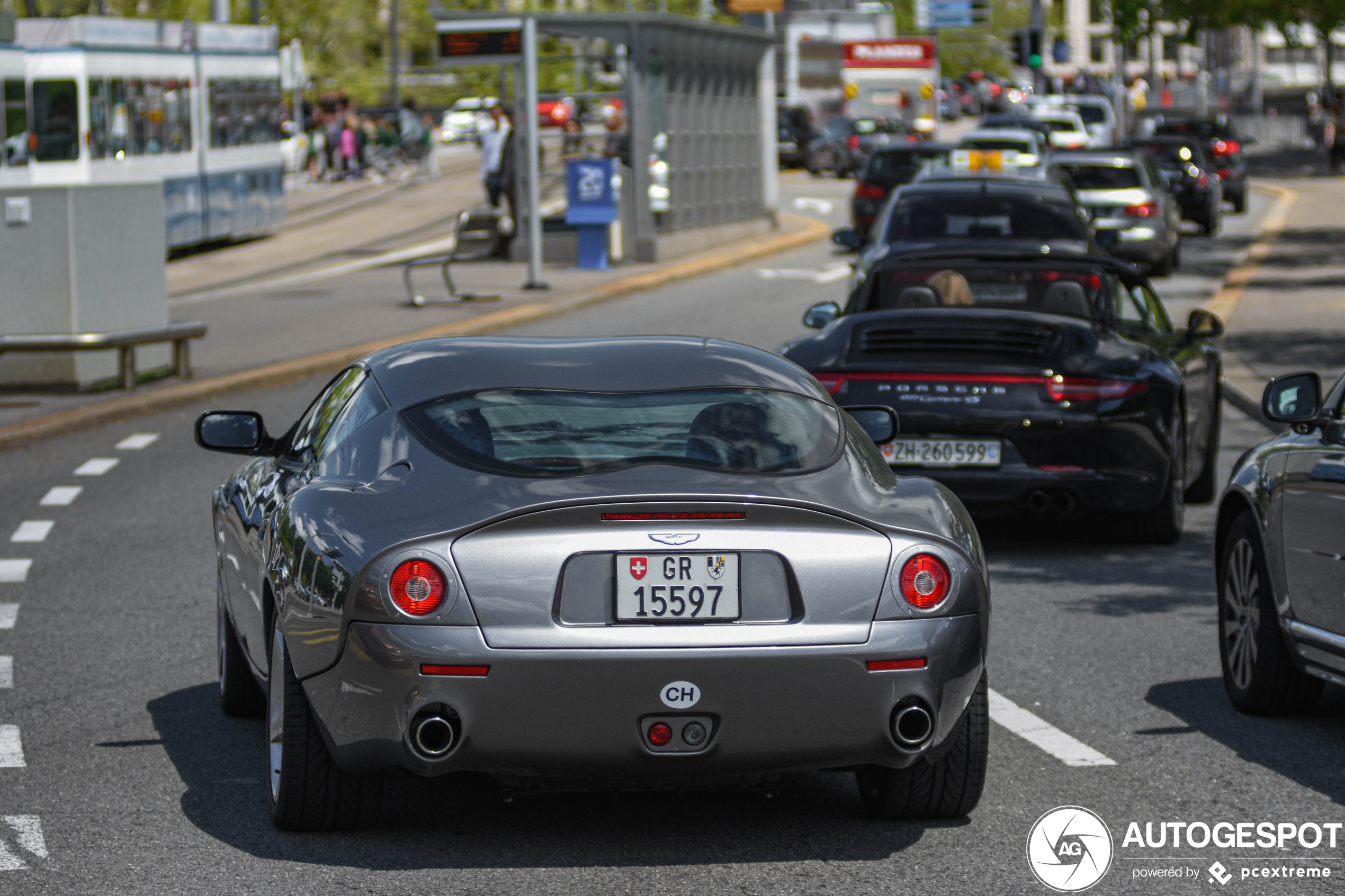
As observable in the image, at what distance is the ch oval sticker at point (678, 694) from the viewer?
15.5ft

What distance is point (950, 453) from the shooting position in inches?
369

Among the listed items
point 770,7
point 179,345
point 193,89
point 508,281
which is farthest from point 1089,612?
point 770,7

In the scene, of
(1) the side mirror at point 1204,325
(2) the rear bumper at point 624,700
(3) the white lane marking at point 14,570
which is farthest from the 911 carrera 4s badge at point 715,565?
(1) the side mirror at point 1204,325

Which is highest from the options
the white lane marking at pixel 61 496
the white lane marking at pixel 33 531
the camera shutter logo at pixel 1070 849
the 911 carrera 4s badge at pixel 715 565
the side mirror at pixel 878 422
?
the side mirror at pixel 878 422

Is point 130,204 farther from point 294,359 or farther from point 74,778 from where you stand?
point 74,778

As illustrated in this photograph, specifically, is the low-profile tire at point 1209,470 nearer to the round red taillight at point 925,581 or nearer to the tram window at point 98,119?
the round red taillight at point 925,581

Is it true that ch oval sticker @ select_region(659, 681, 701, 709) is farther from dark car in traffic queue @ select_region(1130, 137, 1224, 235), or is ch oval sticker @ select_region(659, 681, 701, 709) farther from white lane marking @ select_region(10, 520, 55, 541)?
dark car in traffic queue @ select_region(1130, 137, 1224, 235)

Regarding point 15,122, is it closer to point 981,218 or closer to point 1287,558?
point 981,218

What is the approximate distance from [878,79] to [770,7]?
36596mm

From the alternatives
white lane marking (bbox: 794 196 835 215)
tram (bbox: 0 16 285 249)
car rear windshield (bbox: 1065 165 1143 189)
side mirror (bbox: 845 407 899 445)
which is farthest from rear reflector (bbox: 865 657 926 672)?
white lane marking (bbox: 794 196 835 215)

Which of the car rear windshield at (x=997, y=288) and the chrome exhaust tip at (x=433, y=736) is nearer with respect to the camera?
the chrome exhaust tip at (x=433, y=736)

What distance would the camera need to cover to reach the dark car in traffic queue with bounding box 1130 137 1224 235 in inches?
1321

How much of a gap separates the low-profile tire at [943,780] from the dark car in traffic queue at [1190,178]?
2790 centimetres

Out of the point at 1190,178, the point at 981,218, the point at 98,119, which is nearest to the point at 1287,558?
the point at 981,218
